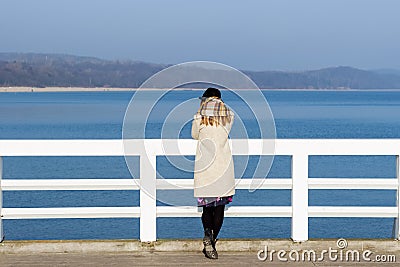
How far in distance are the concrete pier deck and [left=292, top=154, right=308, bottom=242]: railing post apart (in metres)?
0.12

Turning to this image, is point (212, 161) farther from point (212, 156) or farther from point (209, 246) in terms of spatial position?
point (209, 246)

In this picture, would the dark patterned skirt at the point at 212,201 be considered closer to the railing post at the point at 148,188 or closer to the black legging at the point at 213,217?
the black legging at the point at 213,217

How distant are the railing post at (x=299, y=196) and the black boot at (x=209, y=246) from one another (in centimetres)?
93

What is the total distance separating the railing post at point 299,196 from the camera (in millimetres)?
7145

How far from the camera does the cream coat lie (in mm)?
6684

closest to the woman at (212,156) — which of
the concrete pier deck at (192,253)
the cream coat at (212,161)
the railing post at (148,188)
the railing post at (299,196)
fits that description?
the cream coat at (212,161)

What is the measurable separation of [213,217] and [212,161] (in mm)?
637

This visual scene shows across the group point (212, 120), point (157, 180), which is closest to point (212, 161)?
point (212, 120)

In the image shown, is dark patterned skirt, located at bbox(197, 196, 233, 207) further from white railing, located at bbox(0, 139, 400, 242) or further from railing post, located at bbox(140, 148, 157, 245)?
railing post, located at bbox(140, 148, 157, 245)

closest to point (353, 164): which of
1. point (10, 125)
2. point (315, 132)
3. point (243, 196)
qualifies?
point (243, 196)

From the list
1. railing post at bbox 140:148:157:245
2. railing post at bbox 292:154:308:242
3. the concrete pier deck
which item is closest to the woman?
the concrete pier deck

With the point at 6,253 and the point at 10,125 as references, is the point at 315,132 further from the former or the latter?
the point at 6,253

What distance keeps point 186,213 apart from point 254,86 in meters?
1.52

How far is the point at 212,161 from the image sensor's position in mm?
6715
